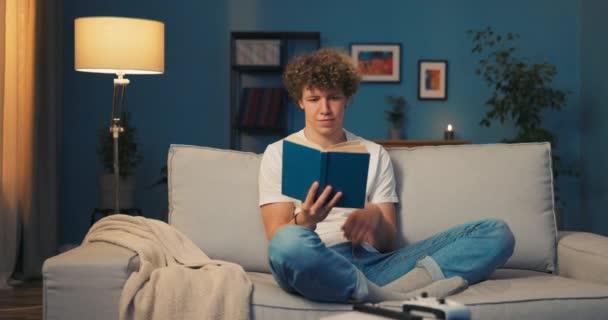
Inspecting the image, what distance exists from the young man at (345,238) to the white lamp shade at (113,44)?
1.46 metres

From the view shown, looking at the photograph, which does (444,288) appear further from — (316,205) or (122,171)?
(122,171)

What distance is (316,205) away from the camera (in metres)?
2.32

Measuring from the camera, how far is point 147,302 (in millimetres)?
2285

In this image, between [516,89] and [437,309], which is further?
[516,89]

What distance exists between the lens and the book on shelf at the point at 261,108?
6.14 metres

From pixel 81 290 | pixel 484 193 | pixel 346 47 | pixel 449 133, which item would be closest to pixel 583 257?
Result: pixel 484 193

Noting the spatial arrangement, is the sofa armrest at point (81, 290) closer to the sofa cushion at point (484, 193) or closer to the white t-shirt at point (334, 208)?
the white t-shirt at point (334, 208)

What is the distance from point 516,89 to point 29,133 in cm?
328

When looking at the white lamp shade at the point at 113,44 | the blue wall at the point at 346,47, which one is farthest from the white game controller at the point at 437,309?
the blue wall at the point at 346,47

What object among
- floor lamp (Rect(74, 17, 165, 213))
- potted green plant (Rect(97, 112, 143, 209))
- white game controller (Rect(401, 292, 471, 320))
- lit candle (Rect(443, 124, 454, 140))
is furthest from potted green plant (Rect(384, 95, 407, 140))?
white game controller (Rect(401, 292, 471, 320))

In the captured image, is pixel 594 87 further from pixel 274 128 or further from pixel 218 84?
pixel 218 84

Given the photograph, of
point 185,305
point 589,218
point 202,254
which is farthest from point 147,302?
point 589,218

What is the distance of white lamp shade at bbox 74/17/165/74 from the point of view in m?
4.07

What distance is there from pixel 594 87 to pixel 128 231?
14.7 feet
